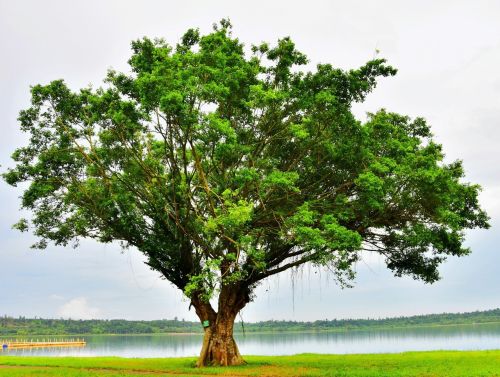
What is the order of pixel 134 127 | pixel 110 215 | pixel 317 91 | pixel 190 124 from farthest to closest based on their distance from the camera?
pixel 110 215 < pixel 317 91 < pixel 134 127 < pixel 190 124

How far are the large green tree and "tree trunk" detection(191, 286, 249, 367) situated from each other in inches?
2.6

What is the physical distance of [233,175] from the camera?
22109 mm

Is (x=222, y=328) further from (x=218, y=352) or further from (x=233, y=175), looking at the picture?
(x=233, y=175)

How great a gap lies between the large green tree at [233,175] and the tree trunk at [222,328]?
0.22 ft

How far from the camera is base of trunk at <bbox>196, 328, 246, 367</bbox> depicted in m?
23.4

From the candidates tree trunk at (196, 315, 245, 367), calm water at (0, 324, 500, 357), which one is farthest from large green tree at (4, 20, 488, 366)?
calm water at (0, 324, 500, 357)

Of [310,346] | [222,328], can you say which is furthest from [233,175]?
[310,346]

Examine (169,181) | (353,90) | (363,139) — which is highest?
(353,90)

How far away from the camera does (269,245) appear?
24797mm

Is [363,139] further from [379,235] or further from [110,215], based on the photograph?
[110,215]

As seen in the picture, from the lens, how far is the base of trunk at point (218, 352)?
76.6 feet

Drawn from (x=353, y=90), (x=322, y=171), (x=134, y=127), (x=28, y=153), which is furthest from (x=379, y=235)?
(x=28, y=153)

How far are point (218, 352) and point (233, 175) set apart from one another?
8.56 m

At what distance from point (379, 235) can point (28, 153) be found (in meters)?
17.5
